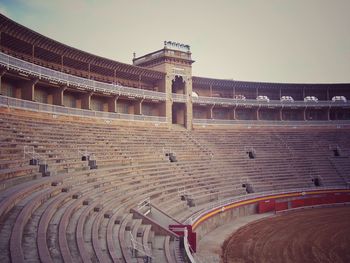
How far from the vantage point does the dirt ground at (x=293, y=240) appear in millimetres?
18484

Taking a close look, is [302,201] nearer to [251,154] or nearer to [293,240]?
[251,154]

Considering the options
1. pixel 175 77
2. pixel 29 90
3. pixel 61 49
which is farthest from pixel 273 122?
pixel 29 90

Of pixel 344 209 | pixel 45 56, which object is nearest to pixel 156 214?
pixel 45 56

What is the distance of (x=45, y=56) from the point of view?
1131 inches

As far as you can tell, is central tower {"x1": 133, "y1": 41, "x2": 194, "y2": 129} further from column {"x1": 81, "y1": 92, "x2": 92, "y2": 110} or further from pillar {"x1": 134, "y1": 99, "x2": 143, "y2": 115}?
column {"x1": 81, "y1": 92, "x2": 92, "y2": 110}

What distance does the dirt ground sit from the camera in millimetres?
18484

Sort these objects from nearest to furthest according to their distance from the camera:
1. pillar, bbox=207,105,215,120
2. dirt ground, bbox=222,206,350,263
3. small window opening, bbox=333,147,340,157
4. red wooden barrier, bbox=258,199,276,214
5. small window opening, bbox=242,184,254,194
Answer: dirt ground, bbox=222,206,350,263 < red wooden barrier, bbox=258,199,276,214 < small window opening, bbox=242,184,254,194 < small window opening, bbox=333,147,340,157 < pillar, bbox=207,105,215,120

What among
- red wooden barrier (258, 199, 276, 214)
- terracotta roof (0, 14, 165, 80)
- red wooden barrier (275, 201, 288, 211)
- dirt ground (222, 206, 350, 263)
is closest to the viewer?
dirt ground (222, 206, 350, 263)

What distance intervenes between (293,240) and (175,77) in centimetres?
2429

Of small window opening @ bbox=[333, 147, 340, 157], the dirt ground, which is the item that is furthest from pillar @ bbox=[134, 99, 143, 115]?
small window opening @ bbox=[333, 147, 340, 157]

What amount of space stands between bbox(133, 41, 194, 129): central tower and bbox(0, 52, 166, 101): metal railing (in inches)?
64.9

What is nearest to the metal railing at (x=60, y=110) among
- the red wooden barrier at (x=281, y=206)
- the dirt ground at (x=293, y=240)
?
the red wooden barrier at (x=281, y=206)

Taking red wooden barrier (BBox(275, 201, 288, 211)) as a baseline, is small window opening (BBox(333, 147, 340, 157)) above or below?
above

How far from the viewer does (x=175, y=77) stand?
132 ft
